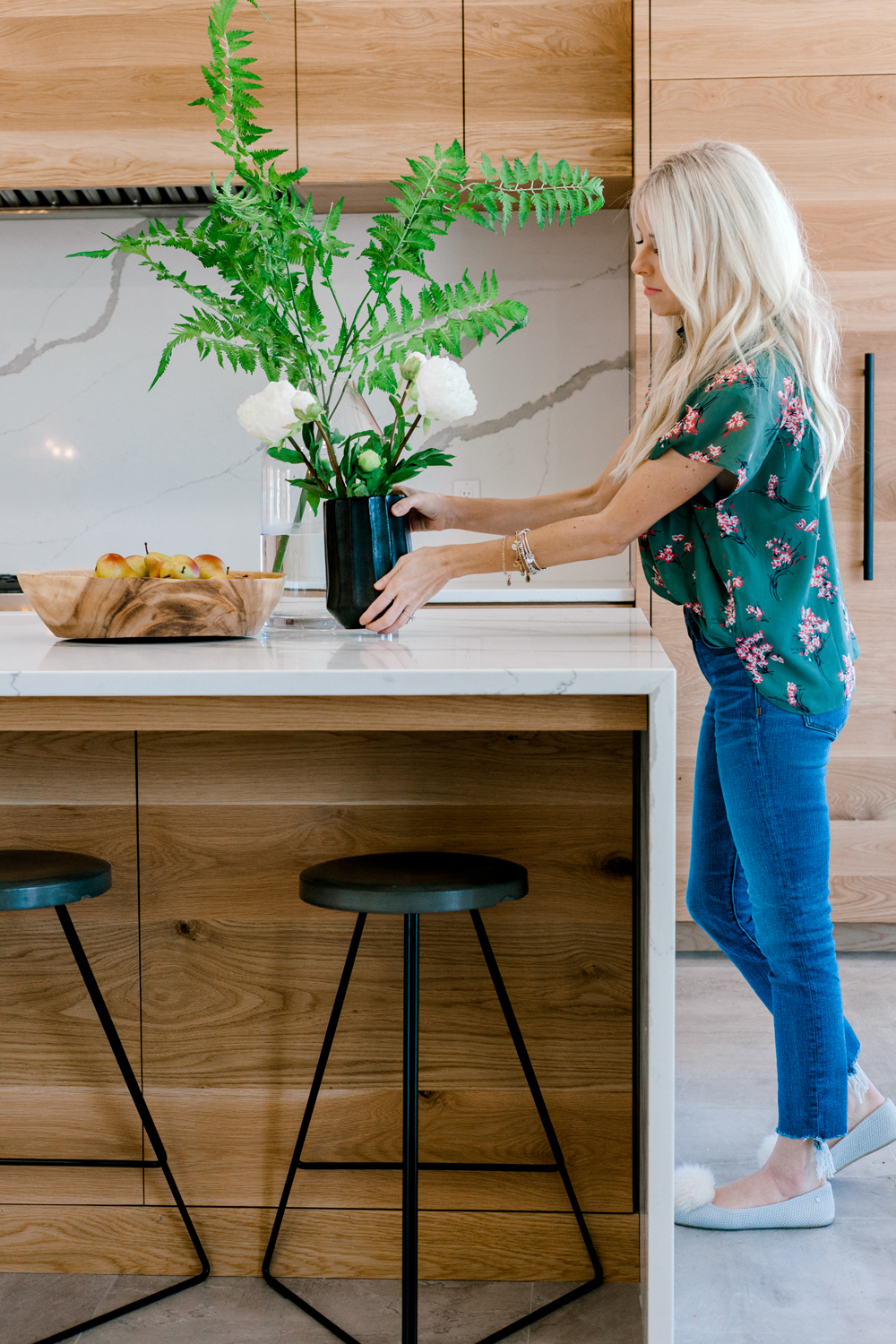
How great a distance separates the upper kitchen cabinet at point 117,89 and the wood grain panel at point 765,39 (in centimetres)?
98

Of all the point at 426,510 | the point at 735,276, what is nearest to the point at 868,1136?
the point at 426,510

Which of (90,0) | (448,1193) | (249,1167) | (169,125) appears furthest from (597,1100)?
(90,0)

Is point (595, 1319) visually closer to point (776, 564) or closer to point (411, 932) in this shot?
point (411, 932)

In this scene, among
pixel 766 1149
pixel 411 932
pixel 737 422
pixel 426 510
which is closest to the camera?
pixel 411 932

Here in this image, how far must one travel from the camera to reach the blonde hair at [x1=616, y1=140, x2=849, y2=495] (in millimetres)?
1516

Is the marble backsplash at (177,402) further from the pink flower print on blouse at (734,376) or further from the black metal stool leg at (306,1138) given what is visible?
the black metal stool leg at (306,1138)

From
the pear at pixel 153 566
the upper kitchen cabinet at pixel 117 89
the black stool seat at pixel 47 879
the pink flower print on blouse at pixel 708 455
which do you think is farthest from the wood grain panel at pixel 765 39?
the black stool seat at pixel 47 879

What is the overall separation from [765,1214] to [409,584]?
1.08m

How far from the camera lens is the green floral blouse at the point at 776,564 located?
4.92 feet

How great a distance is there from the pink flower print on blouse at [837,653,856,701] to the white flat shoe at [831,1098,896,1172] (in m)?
0.71

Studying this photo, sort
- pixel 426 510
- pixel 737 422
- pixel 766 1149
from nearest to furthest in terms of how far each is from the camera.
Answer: pixel 737 422 < pixel 426 510 < pixel 766 1149

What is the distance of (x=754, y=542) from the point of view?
1.54m

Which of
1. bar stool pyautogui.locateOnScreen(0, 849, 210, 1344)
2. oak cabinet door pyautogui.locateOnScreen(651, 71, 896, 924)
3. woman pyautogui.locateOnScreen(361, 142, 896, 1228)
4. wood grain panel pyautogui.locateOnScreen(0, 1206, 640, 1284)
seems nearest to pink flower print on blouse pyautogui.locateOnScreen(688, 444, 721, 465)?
woman pyautogui.locateOnScreen(361, 142, 896, 1228)

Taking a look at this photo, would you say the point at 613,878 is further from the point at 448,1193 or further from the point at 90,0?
the point at 90,0
